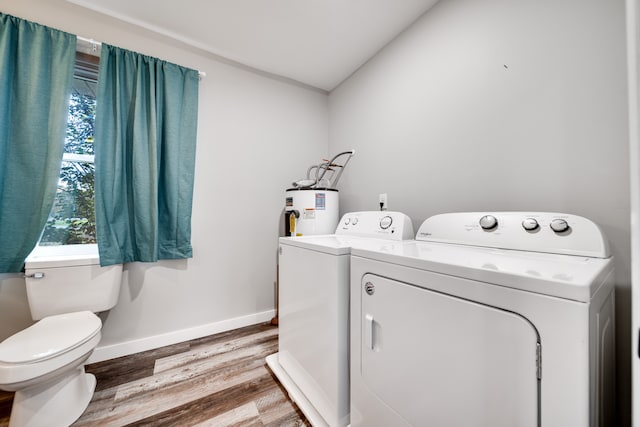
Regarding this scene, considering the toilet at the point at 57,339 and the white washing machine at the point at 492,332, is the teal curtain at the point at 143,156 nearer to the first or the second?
the toilet at the point at 57,339

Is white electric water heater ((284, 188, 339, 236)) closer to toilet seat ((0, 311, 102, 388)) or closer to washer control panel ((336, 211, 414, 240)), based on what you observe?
washer control panel ((336, 211, 414, 240))

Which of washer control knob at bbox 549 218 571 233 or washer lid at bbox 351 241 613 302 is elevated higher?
washer control knob at bbox 549 218 571 233

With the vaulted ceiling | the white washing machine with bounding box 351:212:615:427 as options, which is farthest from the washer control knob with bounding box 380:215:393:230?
the vaulted ceiling

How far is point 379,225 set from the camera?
1.52 meters

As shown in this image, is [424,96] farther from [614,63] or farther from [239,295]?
[239,295]

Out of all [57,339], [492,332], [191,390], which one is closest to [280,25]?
[492,332]

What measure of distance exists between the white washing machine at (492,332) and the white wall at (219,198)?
1.44 metres

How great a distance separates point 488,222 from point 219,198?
6.29 feet

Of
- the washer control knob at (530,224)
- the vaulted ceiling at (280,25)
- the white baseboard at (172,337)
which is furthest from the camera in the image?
the white baseboard at (172,337)

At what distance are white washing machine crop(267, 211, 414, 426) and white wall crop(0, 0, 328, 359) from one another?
80cm

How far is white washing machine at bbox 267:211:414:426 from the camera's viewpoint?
1062 millimetres

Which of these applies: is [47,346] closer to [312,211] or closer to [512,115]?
[312,211]

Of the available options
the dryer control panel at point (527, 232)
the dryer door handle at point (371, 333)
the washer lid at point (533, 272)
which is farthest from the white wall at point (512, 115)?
the dryer door handle at point (371, 333)

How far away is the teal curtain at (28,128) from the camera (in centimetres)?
137
